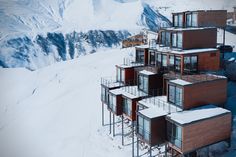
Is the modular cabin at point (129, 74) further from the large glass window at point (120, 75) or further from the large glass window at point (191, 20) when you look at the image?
the large glass window at point (191, 20)

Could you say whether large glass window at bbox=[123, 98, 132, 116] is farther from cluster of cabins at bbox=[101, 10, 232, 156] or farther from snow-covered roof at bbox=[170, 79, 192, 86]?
snow-covered roof at bbox=[170, 79, 192, 86]

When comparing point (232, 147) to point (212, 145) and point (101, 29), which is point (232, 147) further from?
point (101, 29)

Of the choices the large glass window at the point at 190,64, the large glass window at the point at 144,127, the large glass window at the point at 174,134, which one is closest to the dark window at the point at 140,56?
the large glass window at the point at 190,64

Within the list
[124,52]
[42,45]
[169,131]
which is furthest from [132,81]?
[42,45]

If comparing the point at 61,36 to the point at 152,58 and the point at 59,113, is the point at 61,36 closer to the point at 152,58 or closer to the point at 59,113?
the point at 59,113

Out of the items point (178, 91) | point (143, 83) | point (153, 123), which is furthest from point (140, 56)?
point (153, 123)

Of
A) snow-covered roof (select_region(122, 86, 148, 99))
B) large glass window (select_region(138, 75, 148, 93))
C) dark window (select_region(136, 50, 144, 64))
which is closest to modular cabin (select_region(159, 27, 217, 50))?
dark window (select_region(136, 50, 144, 64))
